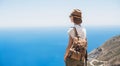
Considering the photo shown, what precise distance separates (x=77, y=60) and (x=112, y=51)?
150 metres

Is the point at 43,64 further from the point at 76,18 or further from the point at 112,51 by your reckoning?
the point at 76,18

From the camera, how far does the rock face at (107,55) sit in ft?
418

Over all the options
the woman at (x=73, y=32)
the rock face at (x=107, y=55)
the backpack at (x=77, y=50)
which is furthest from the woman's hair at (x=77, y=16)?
the rock face at (x=107, y=55)

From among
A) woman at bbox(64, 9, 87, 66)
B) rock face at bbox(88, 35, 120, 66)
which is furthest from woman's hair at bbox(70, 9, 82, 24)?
rock face at bbox(88, 35, 120, 66)

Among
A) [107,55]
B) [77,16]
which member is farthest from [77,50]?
[107,55]

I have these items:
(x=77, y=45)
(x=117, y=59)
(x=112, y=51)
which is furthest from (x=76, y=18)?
(x=112, y=51)

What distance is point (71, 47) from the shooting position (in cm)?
520

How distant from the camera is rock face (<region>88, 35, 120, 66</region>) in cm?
12747

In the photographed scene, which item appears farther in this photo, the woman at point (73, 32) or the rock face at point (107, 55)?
the rock face at point (107, 55)

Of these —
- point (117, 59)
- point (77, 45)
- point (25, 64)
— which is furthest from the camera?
point (25, 64)

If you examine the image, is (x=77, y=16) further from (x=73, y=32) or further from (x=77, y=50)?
(x=77, y=50)

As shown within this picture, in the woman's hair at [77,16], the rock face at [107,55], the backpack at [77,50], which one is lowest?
the rock face at [107,55]

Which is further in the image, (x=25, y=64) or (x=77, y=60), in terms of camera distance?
(x=25, y=64)

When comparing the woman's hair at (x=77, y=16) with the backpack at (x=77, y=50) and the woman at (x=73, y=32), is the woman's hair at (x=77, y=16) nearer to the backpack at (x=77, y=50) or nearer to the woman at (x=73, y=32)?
the woman at (x=73, y=32)
